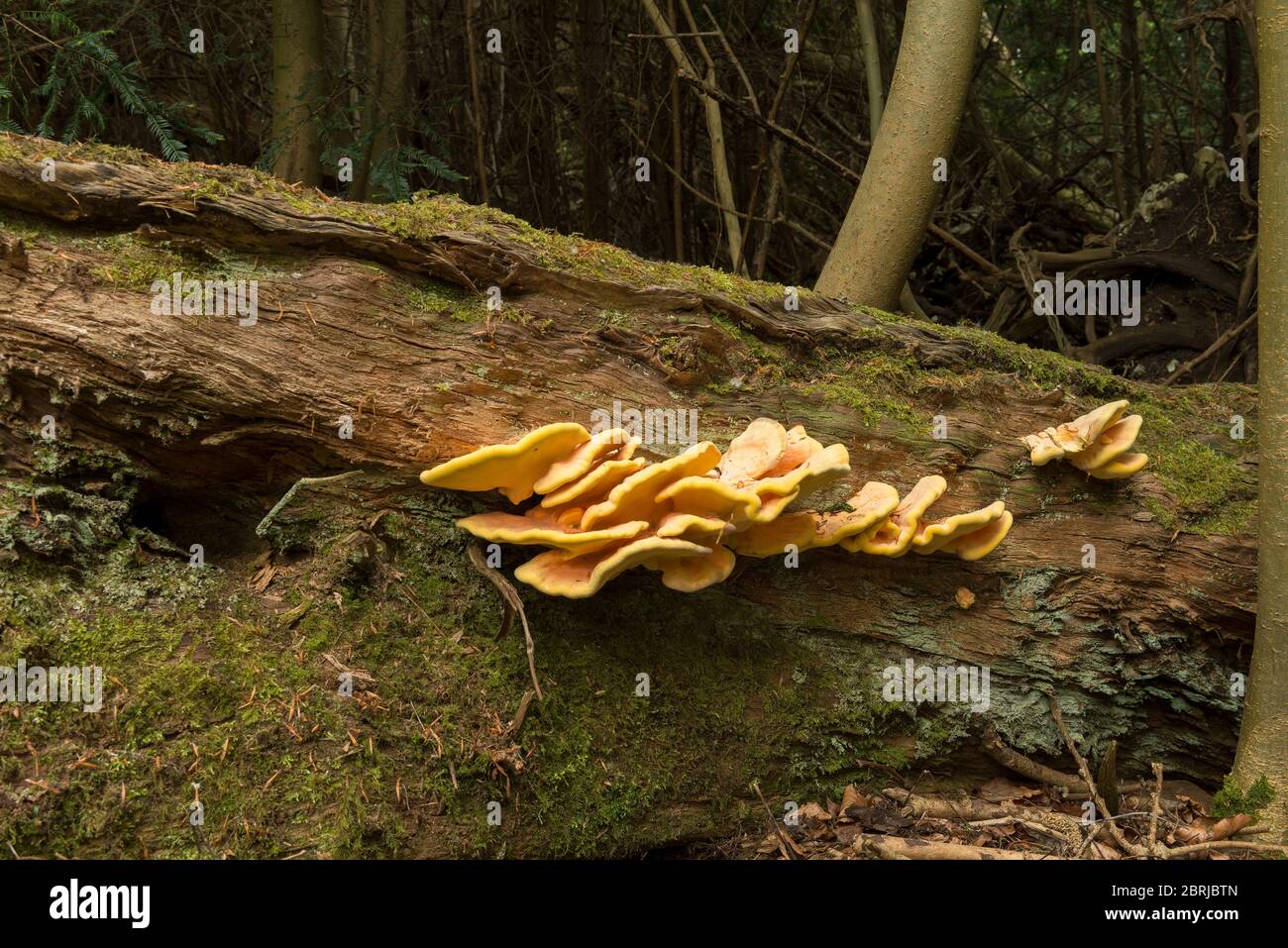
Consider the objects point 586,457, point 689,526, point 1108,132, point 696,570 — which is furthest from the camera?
point 1108,132

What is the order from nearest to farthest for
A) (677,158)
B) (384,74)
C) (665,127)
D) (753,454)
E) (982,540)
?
1. (753,454)
2. (982,540)
3. (384,74)
4. (677,158)
5. (665,127)

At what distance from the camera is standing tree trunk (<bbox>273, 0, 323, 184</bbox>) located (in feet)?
20.3

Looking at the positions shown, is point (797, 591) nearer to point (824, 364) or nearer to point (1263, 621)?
point (824, 364)

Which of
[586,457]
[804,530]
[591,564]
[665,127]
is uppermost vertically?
[665,127]

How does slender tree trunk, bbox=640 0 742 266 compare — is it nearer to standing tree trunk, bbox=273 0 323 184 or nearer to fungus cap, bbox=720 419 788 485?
standing tree trunk, bbox=273 0 323 184

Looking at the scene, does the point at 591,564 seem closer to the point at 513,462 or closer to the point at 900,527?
the point at 513,462

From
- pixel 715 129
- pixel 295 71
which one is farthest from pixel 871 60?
pixel 295 71

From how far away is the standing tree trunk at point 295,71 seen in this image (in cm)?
618

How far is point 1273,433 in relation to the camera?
3.25m

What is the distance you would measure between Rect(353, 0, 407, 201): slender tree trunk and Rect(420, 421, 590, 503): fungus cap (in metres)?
4.38

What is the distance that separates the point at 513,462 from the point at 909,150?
311cm

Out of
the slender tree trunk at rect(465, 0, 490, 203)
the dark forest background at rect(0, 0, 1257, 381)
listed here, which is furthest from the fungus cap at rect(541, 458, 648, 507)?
the slender tree trunk at rect(465, 0, 490, 203)

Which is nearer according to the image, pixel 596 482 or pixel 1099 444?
pixel 596 482

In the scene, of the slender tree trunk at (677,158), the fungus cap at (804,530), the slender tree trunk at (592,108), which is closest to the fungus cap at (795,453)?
the fungus cap at (804,530)
